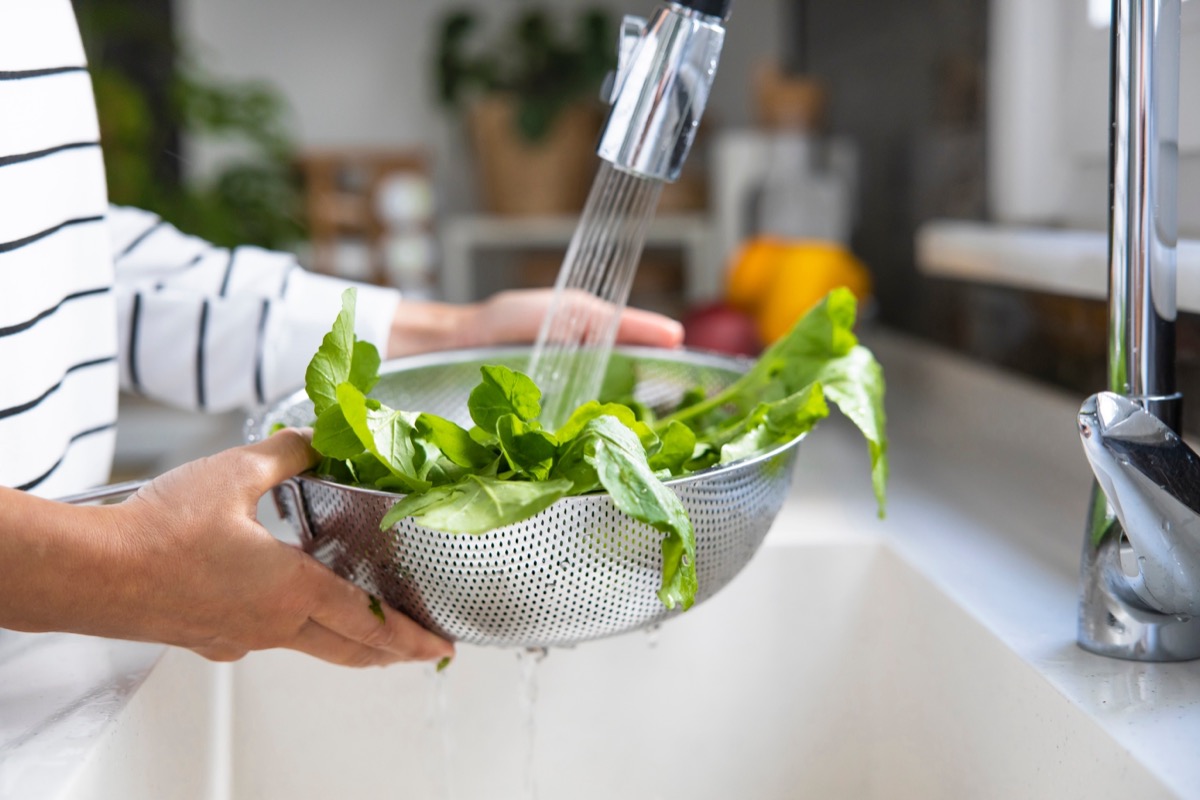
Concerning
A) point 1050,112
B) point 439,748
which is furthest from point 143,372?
point 1050,112

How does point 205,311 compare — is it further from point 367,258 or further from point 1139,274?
point 367,258

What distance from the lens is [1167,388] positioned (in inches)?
19.1

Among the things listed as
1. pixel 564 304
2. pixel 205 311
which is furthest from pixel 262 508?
pixel 564 304

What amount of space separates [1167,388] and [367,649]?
1.11 ft

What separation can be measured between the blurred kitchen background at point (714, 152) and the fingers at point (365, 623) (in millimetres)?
394

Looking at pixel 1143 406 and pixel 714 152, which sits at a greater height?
pixel 714 152

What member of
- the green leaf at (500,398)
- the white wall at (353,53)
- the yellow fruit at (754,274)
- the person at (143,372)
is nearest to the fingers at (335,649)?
the person at (143,372)

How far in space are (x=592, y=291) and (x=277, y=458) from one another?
19 cm

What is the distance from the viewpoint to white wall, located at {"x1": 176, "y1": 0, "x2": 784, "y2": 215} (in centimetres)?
208

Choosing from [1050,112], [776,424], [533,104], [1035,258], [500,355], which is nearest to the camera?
[776,424]

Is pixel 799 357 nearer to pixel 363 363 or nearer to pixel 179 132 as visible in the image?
pixel 363 363

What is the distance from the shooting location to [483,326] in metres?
0.74

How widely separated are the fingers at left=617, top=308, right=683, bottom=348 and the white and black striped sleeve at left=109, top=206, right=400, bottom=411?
0.49ft

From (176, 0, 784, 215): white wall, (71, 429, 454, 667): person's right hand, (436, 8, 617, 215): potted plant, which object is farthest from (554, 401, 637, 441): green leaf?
(176, 0, 784, 215): white wall
